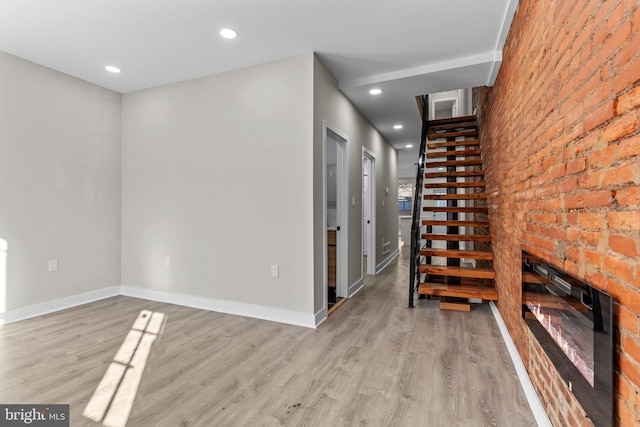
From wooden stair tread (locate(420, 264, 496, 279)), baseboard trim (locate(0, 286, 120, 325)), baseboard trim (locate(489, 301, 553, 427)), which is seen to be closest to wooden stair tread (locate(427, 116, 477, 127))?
wooden stair tread (locate(420, 264, 496, 279))

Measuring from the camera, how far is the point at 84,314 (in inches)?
130

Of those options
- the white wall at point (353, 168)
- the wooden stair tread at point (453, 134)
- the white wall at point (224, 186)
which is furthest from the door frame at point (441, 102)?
the white wall at point (224, 186)

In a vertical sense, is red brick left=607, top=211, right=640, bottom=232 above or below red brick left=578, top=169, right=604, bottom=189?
below

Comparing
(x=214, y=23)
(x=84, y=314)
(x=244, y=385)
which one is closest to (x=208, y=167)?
(x=214, y=23)

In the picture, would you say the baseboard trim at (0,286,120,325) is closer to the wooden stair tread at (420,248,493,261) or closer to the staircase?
the staircase

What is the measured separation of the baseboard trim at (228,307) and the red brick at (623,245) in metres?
2.40

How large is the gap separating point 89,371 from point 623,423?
286 cm

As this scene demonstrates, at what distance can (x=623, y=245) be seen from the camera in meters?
0.96

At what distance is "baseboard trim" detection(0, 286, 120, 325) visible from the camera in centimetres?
306

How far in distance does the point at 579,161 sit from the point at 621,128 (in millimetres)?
318

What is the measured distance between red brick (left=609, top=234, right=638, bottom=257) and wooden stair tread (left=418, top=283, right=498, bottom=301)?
7.93ft

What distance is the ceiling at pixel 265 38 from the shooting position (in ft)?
7.72

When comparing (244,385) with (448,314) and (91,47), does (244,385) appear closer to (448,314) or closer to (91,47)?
(448,314)
